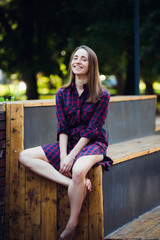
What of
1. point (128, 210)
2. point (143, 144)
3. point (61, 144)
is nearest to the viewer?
point (61, 144)

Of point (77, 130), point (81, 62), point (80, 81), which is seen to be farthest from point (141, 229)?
point (81, 62)

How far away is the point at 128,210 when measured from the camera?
14.1ft

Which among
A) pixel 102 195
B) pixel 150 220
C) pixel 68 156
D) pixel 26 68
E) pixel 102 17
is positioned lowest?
pixel 150 220

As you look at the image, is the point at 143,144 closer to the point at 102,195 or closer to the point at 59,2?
the point at 102,195

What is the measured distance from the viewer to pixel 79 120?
12.5ft

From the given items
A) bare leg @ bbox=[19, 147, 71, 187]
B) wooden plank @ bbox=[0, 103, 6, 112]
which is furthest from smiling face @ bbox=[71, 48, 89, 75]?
bare leg @ bbox=[19, 147, 71, 187]

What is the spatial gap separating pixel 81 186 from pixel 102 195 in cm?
36

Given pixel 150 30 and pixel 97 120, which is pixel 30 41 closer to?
pixel 150 30

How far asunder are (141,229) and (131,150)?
1.00 metres

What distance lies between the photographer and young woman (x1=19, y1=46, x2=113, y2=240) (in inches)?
143

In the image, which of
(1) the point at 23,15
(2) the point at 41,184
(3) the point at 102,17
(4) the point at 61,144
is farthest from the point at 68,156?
(1) the point at 23,15

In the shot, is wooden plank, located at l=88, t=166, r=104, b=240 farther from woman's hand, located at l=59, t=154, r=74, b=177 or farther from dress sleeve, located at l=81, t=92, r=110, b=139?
dress sleeve, located at l=81, t=92, r=110, b=139

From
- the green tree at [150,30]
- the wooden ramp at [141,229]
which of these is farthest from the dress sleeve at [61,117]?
the green tree at [150,30]

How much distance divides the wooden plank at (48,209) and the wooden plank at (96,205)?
366 mm
